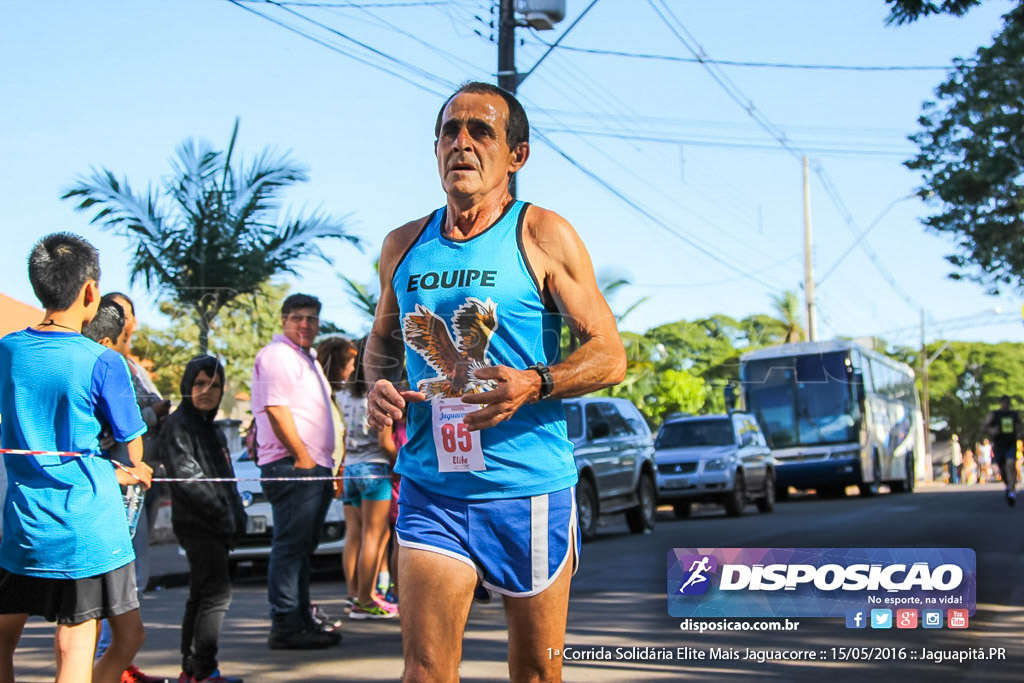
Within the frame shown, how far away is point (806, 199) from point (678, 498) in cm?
1961

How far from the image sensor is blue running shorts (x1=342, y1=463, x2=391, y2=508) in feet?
24.6

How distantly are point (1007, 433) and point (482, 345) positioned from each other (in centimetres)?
1785

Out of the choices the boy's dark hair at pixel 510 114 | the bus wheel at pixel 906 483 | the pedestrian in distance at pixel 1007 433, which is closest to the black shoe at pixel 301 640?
Answer: the boy's dark hair at pixel 510 114

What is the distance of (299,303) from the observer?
21.4 ft

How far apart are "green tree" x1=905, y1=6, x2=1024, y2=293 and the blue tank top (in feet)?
58.6

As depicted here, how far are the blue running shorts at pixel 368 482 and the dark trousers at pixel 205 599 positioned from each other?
74.9 inches

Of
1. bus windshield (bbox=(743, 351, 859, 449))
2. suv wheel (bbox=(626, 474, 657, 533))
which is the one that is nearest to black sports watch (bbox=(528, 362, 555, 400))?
suv wheel (bbox=(626, 474, 657, 533))

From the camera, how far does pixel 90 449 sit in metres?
3.83

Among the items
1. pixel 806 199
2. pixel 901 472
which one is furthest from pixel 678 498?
pixel 806 199

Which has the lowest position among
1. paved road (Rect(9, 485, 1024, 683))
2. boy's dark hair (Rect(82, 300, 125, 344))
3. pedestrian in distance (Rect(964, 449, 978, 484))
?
pedestrian in distance (Rect(964, 449, 978, 484))

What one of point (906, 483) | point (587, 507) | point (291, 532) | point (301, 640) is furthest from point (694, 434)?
point (291, 532)

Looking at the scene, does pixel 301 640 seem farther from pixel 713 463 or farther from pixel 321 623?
pixel 713 463

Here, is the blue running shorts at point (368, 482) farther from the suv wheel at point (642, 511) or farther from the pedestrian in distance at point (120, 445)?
A: the suv wheel at point (642, 511)

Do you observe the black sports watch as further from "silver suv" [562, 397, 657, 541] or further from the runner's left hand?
"silver suv" [562, 397, 657, 541]
